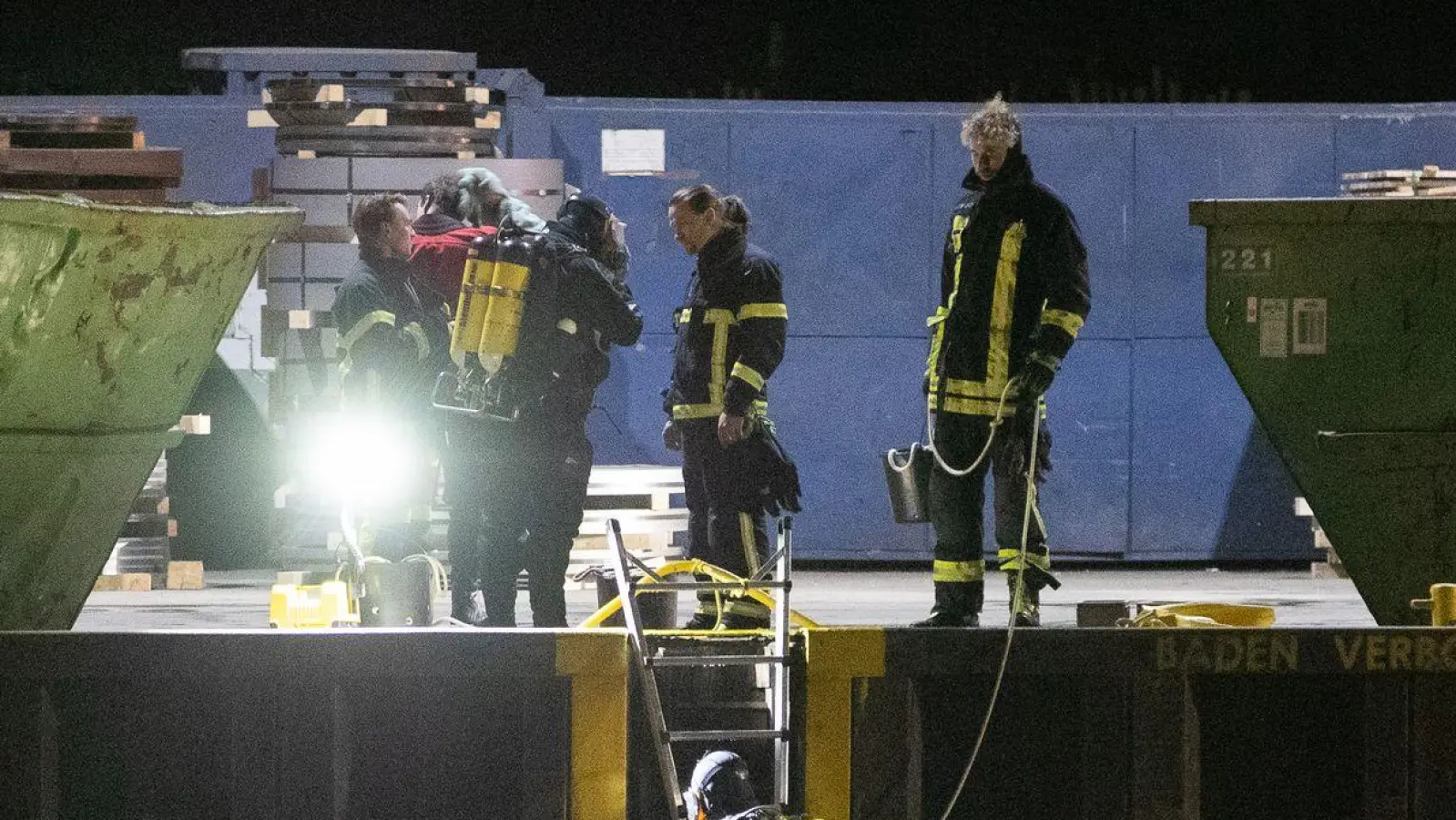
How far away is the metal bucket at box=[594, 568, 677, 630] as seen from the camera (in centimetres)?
777

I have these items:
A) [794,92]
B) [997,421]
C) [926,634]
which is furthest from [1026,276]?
[794,92]

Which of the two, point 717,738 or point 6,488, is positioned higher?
point 6,488

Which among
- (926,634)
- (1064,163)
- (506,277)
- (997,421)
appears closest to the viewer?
(926,634)

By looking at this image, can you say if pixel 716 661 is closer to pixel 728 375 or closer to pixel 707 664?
pixel 707 664

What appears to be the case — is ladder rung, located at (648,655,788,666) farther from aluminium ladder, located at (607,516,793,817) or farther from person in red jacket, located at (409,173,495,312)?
person in red jacket, located at (409,173,495,312)

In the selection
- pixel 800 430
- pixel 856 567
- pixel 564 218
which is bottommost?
pixel 856 567

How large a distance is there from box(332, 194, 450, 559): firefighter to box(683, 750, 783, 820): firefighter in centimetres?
Result: 374

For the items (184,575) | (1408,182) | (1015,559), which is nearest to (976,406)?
(1015,559)

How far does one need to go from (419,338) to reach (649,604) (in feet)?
5.72

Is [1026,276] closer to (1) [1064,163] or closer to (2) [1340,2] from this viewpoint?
(1) [1064,163]

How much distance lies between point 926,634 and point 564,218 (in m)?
3.29

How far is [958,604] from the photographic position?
687 centimetres

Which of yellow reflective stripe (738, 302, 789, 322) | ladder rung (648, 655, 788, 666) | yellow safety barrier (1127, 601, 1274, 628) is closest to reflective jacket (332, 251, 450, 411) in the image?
yellow reflective stripe (738, 302, 789, 322)

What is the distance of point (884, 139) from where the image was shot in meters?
12.6
